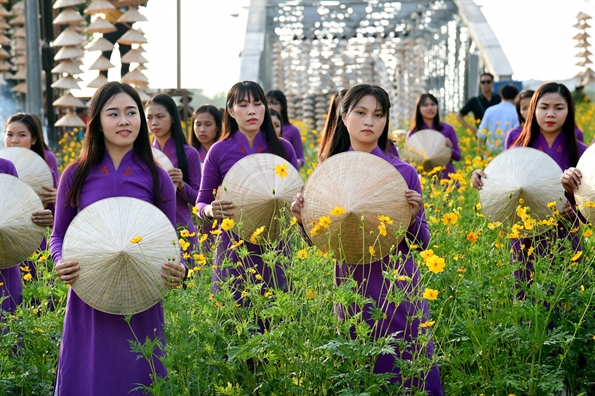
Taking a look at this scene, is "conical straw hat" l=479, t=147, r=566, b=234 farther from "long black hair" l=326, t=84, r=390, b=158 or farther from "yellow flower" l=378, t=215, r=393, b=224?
"yellow flower" l=378, t=215, r=393, b=224

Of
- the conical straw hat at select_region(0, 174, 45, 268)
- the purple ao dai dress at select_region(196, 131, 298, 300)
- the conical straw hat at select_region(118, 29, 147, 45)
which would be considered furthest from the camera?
the conical straw hat at select_region(118, 29, 147, 45)

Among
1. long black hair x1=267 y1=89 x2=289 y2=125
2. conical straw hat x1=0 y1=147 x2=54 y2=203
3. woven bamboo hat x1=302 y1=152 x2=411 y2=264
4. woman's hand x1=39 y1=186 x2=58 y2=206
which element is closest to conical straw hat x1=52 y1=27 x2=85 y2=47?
long black hair x1=267 y1=89 x2=289 y2=125

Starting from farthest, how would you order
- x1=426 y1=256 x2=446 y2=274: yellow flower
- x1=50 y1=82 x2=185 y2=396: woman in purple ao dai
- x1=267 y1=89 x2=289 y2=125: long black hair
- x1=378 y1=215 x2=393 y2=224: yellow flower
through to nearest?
x1=267 y1=89 x2=289 y2=125: long black hair, x1=50 y1=82 x2=185 y2=396: woman in purple ao dai, x1=378 y1=215 x2=393 y2=224: yellow flower, x1=426 y1=256 x2=446 y2=274: yellow flower

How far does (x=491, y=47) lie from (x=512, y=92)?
371 inches

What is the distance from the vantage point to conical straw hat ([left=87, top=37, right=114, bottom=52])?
10852 millimetres

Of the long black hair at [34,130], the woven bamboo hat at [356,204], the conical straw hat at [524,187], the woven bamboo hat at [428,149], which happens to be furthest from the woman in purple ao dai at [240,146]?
the woven bamboo hat at [428,149]

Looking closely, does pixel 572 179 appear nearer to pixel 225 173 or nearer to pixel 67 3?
pixel 225 173

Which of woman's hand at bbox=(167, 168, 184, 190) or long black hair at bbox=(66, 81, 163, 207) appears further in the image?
woman's hand at bbox=(167, 168, 184, 190)

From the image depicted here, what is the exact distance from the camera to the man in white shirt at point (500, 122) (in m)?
10.7

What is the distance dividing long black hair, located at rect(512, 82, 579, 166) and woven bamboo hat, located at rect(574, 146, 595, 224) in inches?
24.6

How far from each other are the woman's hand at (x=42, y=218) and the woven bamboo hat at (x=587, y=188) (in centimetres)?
241

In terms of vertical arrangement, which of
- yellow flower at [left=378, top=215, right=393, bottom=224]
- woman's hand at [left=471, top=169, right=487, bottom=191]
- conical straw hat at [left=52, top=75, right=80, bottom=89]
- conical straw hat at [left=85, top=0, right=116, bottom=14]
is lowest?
woman's hand at [left=471, top=169, right=487, bottom=191]

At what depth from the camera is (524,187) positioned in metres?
5.04

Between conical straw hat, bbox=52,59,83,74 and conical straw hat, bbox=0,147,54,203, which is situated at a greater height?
conical straw hat, bbox=52,59,83,74
